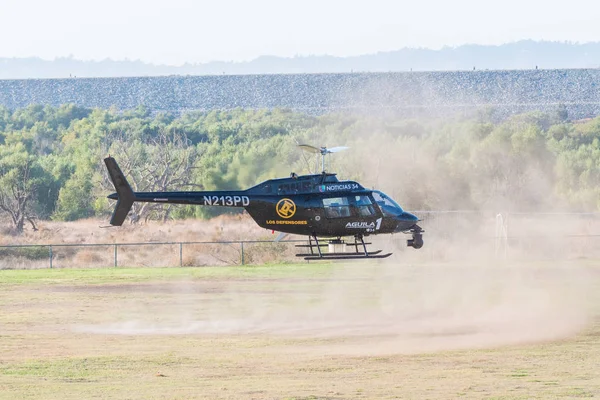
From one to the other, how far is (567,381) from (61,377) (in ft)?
36.8

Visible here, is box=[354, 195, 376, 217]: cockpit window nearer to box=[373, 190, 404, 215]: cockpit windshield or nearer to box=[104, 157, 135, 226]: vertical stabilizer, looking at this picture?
box=[373, 190, 404, 215]: cockpit windshield

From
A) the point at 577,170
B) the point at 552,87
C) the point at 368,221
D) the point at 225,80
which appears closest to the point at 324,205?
the point at 368,221

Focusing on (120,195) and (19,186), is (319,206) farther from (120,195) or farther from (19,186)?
(19,186)

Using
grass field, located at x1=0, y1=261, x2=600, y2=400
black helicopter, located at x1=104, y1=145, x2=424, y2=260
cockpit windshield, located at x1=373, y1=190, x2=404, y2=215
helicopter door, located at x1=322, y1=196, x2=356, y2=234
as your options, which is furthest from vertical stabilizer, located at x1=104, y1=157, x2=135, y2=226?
cockpit windshield, located at x1=373, y1=190, x2=404, y2=215

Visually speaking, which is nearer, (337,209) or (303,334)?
(303,334)

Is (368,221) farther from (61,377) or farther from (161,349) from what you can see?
(61,377)

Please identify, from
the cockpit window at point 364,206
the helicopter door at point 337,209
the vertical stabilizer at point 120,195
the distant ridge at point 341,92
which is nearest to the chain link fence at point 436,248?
the helicopter door at point 337,209

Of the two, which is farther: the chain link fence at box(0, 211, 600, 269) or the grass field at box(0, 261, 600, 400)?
the chain link fence at box(0, 211, 600, 269)

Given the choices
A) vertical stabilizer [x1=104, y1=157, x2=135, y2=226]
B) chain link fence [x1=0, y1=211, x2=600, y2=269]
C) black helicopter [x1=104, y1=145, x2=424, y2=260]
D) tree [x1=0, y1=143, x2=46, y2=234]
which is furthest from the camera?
tree [x1=0, y1=143, x2=46, y2=234]

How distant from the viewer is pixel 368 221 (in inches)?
1549

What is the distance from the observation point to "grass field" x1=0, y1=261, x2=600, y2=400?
2662 cm

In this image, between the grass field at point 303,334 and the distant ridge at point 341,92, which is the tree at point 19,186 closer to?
the grass field at point 303,334

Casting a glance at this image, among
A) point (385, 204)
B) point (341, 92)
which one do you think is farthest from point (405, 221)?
point (341, 92)

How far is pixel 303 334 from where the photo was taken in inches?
1438
